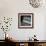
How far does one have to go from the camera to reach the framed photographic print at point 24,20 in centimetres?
449

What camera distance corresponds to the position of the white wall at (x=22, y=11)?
4.47 meters

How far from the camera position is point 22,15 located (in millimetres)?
4504

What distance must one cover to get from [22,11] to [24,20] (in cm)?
31

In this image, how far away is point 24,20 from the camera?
4523 mm

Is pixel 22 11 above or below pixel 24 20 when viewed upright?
above

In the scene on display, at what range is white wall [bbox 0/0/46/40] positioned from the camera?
4.47m

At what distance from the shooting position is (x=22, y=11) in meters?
4.50

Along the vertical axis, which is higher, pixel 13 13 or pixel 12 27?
pixel 13 13

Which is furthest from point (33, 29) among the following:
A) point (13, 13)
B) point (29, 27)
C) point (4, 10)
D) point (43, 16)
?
point (4, 10)

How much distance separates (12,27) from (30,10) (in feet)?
2.69

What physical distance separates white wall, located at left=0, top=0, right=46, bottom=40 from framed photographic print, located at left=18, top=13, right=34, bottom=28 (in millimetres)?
99

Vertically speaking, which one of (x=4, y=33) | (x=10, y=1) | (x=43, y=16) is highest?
(x=10, y=1)

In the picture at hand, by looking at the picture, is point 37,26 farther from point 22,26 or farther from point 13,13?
point 13,13

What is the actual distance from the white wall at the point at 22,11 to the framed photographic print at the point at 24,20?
99mm
